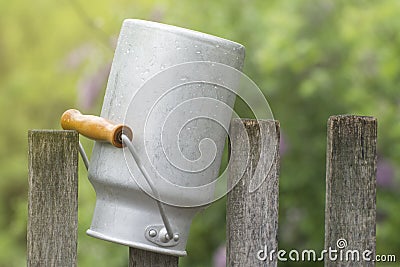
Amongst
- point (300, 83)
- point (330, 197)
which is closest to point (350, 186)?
point (330, 197)

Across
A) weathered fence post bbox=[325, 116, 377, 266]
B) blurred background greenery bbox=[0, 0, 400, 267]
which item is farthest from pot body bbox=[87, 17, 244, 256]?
blurred background greenery bbox=[0, 0, 400, 267]

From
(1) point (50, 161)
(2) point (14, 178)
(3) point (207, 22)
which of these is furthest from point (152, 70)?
(2) point (14, 178)

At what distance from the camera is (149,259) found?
1633 millimetres

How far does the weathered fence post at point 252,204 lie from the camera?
5.21 feet

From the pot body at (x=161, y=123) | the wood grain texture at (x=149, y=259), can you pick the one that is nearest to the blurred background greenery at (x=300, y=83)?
the wood grain texture at (x=149, y=259)

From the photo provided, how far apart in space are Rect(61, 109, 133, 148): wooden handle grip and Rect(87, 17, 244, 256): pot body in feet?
0.08

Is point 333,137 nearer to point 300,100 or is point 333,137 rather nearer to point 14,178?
point 300,100

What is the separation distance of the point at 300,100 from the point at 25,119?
2.86 meters

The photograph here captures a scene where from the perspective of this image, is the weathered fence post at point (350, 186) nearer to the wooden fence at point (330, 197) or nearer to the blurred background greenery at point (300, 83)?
the wooden fence at point (330, 197)

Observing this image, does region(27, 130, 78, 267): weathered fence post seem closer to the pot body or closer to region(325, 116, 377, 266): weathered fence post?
the pot body

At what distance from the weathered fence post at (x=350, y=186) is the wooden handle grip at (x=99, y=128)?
15.6 inches

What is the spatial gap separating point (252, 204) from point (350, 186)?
0.19 meters

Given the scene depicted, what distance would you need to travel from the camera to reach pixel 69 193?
151 centimetres

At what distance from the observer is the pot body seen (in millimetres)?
1505
